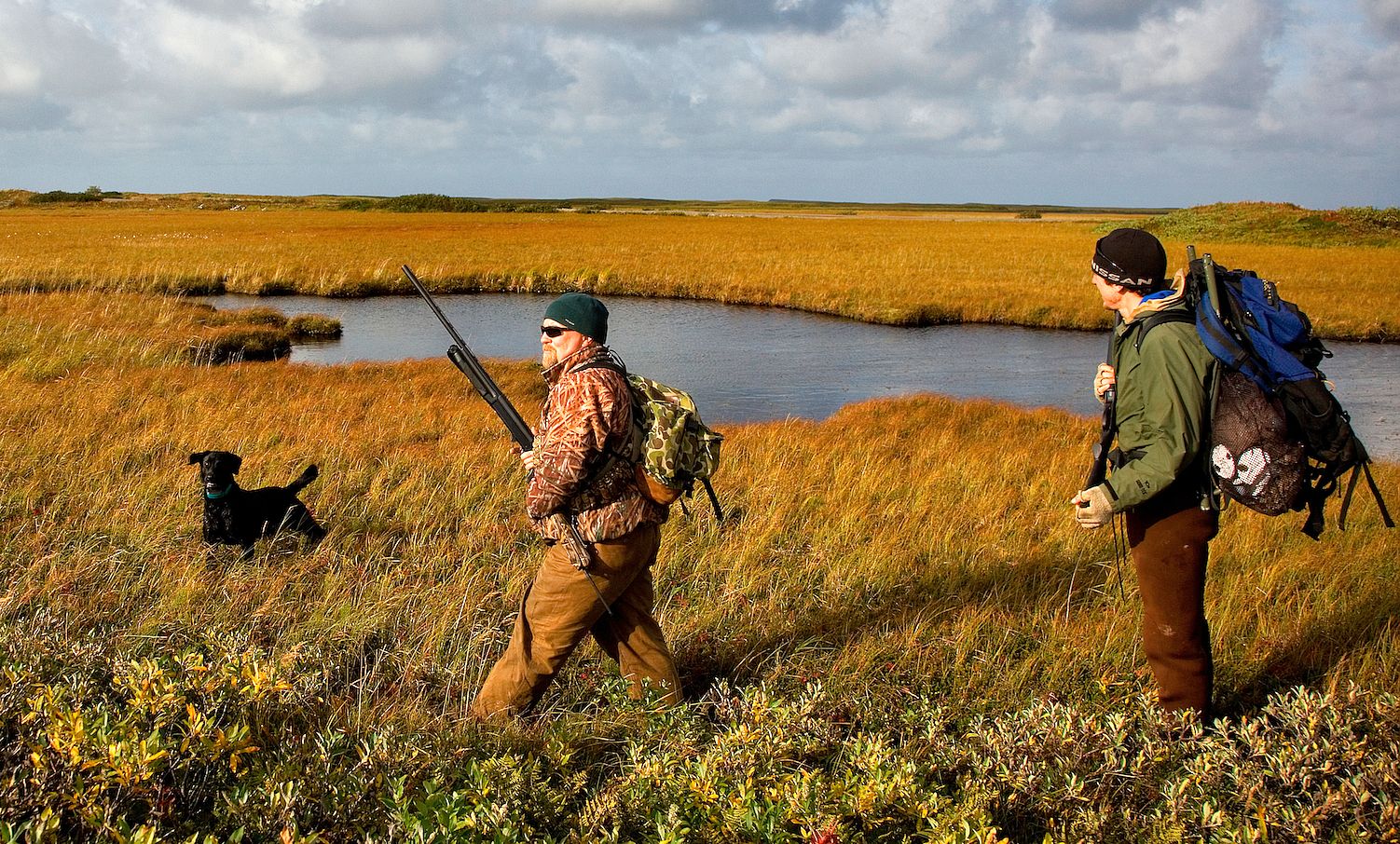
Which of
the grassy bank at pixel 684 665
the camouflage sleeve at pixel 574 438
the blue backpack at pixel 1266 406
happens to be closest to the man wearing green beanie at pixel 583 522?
the camouflage sleeve at pixel 574 438

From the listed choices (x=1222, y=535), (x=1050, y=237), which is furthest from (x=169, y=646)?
(x=1050, y=237)

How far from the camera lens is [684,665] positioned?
15.7 ft

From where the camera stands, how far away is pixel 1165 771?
3.52 metres

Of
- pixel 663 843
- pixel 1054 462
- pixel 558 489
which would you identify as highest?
pixel 558 489

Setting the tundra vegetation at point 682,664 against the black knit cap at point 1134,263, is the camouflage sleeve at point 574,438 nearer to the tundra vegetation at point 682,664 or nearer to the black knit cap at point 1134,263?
the tundra vegetation at point 682,664

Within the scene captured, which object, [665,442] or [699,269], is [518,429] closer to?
[665,442]

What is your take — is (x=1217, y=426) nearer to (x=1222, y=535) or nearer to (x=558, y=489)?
(x=558, y=489)

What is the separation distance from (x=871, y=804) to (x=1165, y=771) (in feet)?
4.43

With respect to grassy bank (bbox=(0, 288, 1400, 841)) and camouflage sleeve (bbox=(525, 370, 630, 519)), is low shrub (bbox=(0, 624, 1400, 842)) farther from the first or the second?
camouflage sleeve (bbox=(525, 370, 630, 519))

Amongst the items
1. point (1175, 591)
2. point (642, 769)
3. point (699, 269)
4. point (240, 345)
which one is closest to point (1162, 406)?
point (1175, 591)

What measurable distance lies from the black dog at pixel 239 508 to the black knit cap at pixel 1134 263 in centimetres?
482

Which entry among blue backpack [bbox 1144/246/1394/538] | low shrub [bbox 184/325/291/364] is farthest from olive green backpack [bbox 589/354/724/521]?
low shrub [bbox 184/325/291/364]

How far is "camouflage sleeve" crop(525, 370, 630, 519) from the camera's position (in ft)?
11.0

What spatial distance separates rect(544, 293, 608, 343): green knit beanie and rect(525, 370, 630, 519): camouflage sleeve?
0.56 feet
